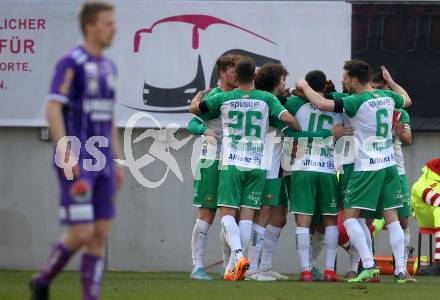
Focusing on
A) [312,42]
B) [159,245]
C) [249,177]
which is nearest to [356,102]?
[249,177]

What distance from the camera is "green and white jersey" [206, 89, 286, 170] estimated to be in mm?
10117

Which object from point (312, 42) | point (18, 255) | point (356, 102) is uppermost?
point (312, 42)

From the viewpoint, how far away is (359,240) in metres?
10.0

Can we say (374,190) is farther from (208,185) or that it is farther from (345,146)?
(208,185)

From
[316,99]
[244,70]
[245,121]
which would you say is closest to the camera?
[316,99]

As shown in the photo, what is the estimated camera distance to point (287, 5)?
44.0 feet

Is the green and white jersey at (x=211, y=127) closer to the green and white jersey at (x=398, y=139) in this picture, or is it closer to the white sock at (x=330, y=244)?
the white sock at (x=330, y=244)

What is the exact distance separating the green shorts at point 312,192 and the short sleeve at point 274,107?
658 mm

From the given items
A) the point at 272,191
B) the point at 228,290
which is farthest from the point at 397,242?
the point at 228,290

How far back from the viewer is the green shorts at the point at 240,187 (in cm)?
1019

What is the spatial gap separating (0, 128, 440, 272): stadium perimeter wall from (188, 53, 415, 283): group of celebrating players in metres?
2.67

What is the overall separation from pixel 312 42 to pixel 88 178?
25.1 ft

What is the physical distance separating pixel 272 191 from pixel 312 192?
1.45 ft

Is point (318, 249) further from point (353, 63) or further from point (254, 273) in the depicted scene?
point (353, 63)
